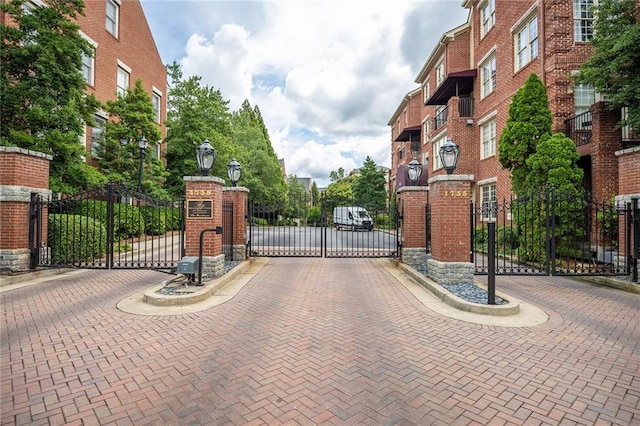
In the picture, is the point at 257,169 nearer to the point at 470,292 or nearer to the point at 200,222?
the point at 200,222

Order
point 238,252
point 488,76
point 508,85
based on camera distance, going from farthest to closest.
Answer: point 488,76, point 508,85, point 238,252

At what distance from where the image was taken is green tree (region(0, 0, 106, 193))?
1058cm

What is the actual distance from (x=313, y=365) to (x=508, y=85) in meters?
17.1

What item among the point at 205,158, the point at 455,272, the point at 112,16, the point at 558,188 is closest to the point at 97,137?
the point at 112,16

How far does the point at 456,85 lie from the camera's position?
67.2ft

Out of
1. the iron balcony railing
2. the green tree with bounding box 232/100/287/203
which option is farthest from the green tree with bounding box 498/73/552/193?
the green tree with bounding box 232/100/287/203

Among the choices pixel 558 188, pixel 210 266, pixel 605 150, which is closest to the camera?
pixel 210 266

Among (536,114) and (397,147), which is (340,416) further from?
(397,147)

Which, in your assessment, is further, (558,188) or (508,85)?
(508,85)

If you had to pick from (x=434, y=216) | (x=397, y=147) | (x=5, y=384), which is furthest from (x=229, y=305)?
(x=397, y=147)

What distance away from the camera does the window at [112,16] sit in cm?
1814

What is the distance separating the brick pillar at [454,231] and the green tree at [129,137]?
14.2 metres

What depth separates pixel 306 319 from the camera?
5.36m

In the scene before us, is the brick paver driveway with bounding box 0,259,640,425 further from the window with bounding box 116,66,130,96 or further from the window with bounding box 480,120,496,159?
the window with bounding box 116,66,130,96
